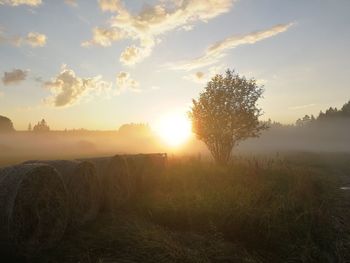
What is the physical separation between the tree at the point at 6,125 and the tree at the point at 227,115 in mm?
152309

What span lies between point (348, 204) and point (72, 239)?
12129 mm

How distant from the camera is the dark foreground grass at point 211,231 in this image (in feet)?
26.6

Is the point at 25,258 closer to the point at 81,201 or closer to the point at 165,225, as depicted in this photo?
the point at 81,201

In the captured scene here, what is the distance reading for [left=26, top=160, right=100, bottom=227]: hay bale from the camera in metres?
10.4

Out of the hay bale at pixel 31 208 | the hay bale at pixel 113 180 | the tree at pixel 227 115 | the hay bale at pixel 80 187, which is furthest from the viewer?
the tree at pixel 227 115

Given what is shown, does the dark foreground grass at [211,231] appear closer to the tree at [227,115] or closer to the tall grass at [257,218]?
the tall grass at [257,218]

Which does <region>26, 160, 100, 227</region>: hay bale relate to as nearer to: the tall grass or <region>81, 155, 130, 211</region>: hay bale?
<region>81, 155, 130, 211</region>: hay bale

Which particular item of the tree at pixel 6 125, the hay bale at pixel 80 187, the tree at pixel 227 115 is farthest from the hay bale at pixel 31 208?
the tree at pixel 6 125

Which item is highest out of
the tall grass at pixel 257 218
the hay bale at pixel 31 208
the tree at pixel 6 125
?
the tree at pixel 6 125

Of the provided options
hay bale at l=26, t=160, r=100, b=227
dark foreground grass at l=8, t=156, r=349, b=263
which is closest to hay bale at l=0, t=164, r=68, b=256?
dark foreground grass at l=8, t=156, r=349, b=263

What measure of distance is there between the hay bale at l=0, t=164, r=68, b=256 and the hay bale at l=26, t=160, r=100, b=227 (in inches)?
48.4

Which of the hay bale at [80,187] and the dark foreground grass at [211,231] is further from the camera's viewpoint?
the hay bale at [80,187]

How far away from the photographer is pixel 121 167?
45.6 feet

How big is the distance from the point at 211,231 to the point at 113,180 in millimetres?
4459
